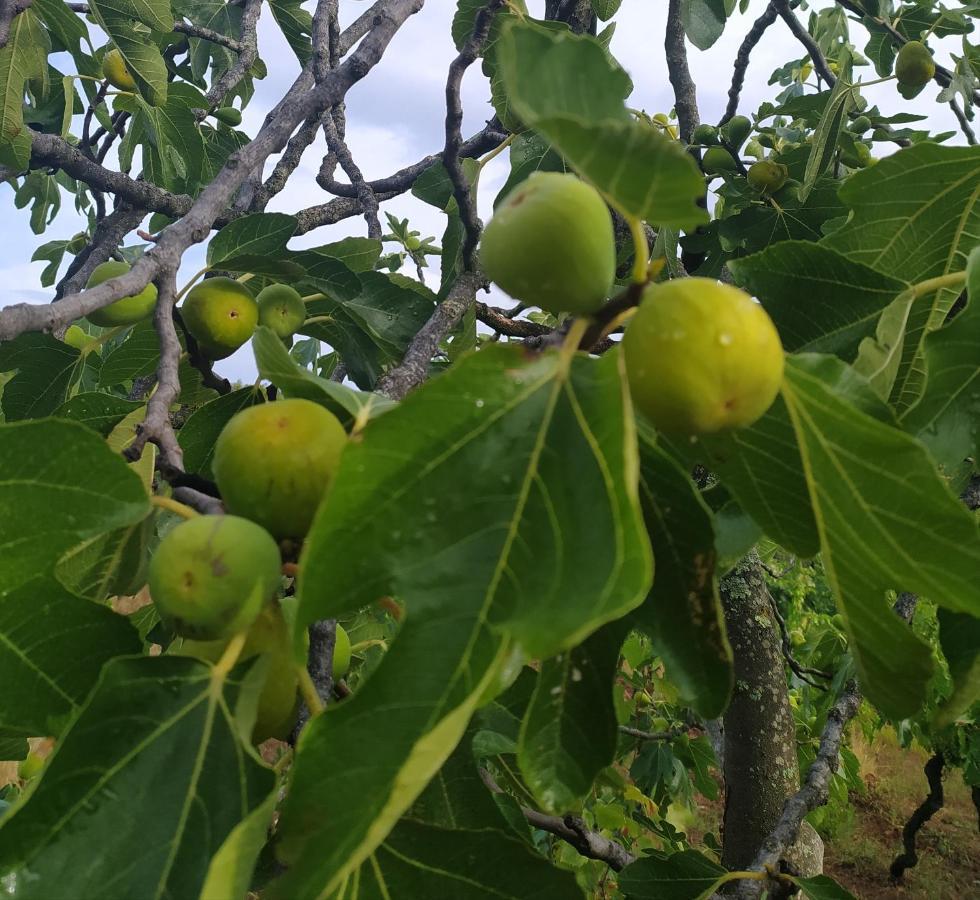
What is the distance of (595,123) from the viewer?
2.01 ft

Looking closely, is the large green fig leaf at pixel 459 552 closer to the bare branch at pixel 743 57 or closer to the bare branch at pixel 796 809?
the bare branch at pixel 796 809

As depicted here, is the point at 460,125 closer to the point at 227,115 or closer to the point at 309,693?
the point at 309,693

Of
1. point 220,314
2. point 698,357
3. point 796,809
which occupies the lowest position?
point 796,809

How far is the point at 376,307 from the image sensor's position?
188 centimetres

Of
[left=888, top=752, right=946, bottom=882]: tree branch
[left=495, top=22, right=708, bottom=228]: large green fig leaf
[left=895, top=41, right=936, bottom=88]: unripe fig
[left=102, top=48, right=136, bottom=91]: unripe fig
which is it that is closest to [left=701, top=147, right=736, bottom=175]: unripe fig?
[left=895, top=41, right=936, bottom=88]: unripe fig

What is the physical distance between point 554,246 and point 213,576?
460 millimetres

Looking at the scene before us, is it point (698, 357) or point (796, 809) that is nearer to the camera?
point (698, 357)

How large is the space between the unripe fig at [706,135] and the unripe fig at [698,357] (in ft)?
7.39

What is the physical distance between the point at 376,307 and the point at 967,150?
123 cm

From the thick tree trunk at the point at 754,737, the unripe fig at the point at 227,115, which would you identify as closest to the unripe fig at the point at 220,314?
the thick tree trunk at the point at 754,737

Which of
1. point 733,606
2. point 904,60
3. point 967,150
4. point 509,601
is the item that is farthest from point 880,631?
point 904,60

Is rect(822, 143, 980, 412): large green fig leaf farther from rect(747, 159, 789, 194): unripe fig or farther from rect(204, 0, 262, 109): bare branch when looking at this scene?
rect(204, 0, 262, 109): bare branch

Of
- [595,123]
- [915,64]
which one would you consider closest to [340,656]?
[595,123]

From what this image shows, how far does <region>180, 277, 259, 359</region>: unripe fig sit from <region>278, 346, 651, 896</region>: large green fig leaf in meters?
0.96
